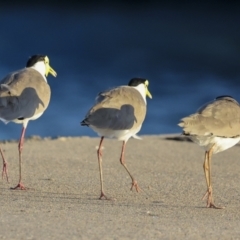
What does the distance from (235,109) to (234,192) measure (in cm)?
83

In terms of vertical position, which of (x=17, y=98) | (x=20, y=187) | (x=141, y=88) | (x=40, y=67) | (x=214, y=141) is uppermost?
(x=40, y=67)

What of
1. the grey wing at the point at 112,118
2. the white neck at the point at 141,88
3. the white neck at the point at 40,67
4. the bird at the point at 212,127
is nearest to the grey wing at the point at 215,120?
the bird at the point at 212,127

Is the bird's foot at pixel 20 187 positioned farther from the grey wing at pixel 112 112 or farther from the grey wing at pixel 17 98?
the grey wing at pixel 112 112

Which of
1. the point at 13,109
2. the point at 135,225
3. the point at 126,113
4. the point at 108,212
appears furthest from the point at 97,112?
the point at 135,225

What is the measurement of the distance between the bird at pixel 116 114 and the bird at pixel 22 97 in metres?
0.67

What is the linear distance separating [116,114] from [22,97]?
985mm

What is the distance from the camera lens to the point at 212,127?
7512 mm

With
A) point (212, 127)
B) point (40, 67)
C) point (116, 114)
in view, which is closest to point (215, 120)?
point (212, 127)

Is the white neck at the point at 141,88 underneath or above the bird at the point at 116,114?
above

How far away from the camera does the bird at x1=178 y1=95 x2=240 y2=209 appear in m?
7.39

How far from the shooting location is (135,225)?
19.6 ft

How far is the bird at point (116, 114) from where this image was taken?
25.8 feet

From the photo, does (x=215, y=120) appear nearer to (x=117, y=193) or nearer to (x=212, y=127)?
(x=212, y=127)

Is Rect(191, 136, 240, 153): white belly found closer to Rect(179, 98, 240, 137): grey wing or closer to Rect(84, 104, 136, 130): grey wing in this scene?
Rect(179, 98, 240, 137): grey wing
